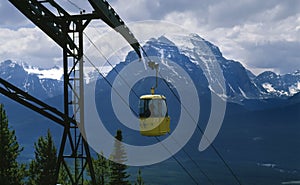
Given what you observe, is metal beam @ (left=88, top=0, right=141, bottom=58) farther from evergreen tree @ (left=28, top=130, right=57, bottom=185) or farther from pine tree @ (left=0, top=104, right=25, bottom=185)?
evergreen tree @ (left=28, top=130, right=57, bottom=185)

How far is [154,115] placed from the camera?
74.1ft

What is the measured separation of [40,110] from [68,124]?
1.68 metres

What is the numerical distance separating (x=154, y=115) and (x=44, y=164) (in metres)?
23.1

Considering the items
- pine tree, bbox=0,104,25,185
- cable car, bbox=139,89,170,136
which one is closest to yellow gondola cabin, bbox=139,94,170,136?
cable car, bbox=139,89,170,136

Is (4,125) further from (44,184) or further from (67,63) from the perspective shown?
(67,63)

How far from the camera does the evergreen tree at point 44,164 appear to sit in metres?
41.3

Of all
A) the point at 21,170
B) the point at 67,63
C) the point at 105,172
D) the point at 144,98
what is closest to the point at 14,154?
the point at 21,170

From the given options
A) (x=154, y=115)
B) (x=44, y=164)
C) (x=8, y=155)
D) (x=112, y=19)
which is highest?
(x=112, y=19)

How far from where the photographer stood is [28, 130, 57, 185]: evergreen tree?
135ft

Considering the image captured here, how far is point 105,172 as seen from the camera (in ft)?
164

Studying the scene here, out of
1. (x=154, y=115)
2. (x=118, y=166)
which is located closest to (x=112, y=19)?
(x=154, y=115)

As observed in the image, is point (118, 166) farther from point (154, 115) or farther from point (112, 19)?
point (112, 19)

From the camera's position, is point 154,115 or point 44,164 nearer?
point 154,115

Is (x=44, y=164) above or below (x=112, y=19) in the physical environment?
below
